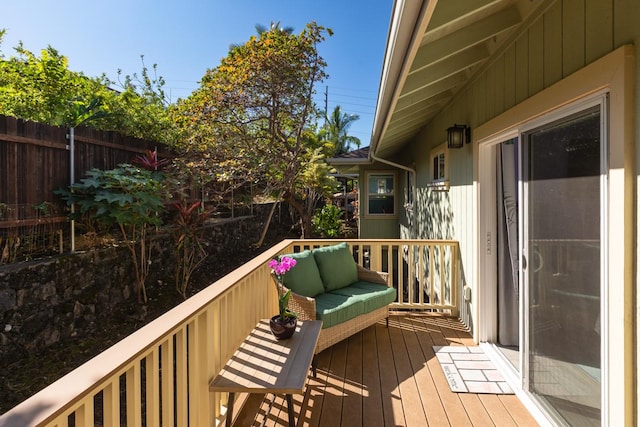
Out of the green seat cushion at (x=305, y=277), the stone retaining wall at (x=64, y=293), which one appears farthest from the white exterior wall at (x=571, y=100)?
the stone retaining wall at (x=64, y=293)

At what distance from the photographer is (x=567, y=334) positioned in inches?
76.4

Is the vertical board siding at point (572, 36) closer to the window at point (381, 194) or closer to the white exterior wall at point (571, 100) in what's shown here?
the white exterior wall at point (571, 100)

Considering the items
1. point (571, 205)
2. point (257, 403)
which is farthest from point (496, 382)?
point (257, 403)

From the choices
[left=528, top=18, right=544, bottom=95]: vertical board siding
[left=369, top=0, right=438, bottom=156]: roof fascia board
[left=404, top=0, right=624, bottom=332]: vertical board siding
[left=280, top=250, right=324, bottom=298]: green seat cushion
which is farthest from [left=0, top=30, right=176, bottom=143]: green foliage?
[left=528, top=18, right=544, bottom=95]: vertical board siding

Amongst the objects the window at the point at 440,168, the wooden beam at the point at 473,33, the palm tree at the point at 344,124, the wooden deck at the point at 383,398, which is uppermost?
the palm tree at the point at 344,124

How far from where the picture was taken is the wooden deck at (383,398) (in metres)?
2.27

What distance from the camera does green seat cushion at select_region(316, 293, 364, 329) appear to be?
3.00 m

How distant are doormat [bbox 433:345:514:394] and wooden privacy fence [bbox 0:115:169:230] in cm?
437

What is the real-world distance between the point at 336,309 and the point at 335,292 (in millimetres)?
507

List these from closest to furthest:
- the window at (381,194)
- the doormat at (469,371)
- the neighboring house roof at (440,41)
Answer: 1. the neighboring house roof at (440,41)
2. the doormat at (469,371)
3. the window at (381,194)

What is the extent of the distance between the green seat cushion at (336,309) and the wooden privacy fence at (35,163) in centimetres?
317

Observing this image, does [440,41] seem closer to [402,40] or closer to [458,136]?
[402,40]

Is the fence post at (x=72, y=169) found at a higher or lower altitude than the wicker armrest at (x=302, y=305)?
higher

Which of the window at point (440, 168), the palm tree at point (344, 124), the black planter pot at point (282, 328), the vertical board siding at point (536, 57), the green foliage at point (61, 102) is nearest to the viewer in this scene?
the vertical board siding at point (536, 57)
